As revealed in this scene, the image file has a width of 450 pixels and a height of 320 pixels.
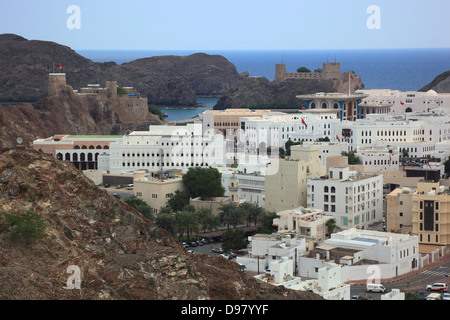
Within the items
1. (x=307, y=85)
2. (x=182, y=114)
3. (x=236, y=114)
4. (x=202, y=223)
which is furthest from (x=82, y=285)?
(x=182, y=114)

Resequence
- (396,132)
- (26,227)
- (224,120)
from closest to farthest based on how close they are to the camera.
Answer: (26,227)
(396,132)
(224,120)

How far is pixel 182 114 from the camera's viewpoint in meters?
136

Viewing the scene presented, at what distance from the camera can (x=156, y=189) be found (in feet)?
179

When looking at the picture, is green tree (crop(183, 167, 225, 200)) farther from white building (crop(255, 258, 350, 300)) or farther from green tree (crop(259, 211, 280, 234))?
white building (crop(255, 258, 350, 300))

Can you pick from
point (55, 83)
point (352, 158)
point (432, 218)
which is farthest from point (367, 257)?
point (55, 83)

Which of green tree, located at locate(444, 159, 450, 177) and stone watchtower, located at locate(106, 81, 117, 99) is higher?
stone watchtower, located at locate(106, 81, 117, 99)

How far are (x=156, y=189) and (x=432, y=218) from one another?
16.4 metres

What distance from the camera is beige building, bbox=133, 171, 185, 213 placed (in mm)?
54438

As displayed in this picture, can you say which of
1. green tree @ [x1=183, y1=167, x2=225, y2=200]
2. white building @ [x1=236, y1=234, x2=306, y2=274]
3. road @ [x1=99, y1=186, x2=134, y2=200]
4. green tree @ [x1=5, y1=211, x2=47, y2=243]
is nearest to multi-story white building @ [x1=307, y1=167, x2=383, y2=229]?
white building @ [x1=236, y1=234, x2=306, y2=274]

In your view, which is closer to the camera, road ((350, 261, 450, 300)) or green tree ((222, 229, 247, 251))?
road ((350, 261, 450, 300))

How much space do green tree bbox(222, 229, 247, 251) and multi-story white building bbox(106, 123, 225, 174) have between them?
22.5 metres

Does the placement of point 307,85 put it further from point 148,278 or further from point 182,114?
point 148,278

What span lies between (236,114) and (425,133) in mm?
20447

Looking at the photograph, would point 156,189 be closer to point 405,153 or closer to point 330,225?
point 330,225
